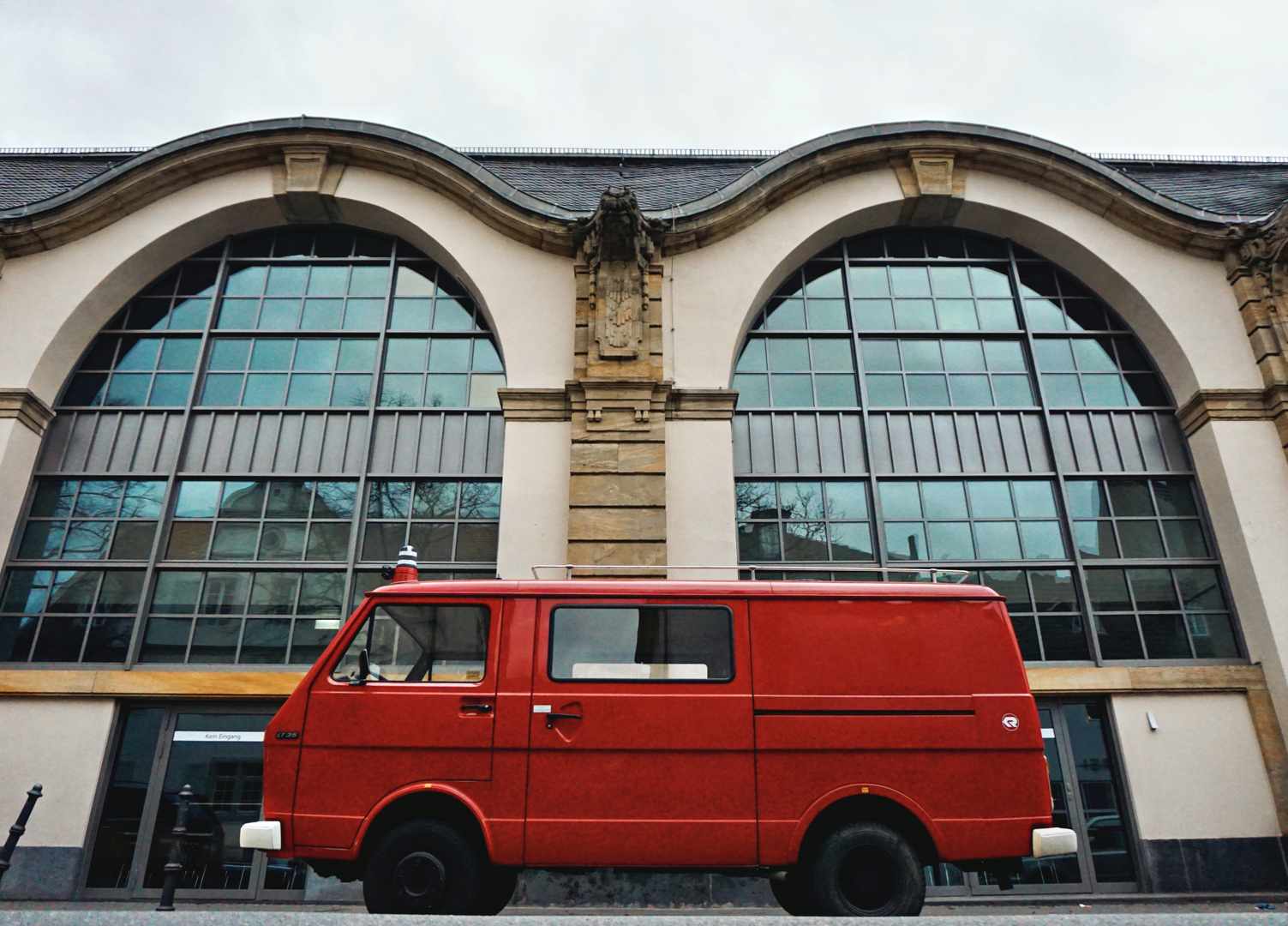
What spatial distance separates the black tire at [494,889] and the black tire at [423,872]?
0.48 feet

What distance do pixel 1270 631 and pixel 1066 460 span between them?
3.21 m

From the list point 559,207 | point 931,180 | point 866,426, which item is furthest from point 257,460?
point 931,180

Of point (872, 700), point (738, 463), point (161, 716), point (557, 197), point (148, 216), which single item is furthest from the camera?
point (557, 197)

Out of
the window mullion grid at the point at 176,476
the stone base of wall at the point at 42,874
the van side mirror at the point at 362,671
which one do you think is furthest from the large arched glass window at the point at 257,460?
the van side mirror at the point at 362,671

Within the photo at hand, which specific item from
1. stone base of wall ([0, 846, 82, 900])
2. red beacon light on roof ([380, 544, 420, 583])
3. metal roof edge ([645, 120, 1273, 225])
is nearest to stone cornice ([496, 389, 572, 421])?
metal roof edge ([645, 120, 1273, 225])

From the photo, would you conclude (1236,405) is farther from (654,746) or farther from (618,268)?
(654,746)

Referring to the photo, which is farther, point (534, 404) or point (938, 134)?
point (938, 134)

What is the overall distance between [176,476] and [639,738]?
8.84m

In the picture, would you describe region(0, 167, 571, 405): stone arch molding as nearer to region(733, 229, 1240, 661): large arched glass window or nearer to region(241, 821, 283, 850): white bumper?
region(733, 229, 1240, 661): large arched glass window

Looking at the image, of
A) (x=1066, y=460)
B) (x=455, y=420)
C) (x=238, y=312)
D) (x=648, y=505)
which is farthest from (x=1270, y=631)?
(x=238, y=312)

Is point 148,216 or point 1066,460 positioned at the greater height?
point 148,216

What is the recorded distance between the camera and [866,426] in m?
11.4

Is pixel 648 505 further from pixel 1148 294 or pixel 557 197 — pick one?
pixel 1148 294

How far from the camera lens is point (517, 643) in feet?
18.9
